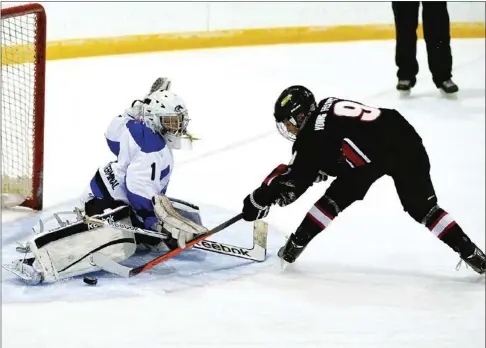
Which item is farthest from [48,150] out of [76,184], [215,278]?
[215,278]

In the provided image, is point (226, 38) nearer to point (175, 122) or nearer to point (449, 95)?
point (449, 95)

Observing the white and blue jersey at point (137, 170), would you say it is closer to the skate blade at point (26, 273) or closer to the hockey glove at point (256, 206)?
the hockey glove at point (256, 206)

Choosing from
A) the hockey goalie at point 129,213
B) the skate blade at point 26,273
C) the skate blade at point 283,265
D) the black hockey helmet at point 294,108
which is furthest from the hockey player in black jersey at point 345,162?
the skate blade at point 26,273

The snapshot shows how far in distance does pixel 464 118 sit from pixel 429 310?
2.09 metres

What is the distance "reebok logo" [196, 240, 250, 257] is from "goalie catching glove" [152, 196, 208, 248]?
11 cm

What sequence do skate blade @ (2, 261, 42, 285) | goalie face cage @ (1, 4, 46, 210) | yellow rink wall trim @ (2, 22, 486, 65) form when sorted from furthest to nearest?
yellow rink wall trim @ (2, 22, 486, 65), goalie face cage @ (1, 4, 46, 210), skate blade @ (2, 261, 42, 285)

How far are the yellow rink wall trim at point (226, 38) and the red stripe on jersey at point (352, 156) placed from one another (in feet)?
8.68

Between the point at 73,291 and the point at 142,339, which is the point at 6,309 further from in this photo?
the point at 142,339

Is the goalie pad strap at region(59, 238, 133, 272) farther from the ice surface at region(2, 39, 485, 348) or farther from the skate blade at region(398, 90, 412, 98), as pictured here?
the skate blade at region(398, 90, 412, 98)

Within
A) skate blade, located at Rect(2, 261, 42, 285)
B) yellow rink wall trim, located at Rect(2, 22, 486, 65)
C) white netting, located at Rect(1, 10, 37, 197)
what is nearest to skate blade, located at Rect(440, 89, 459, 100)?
yellow rink wall trim, located at Rect(2, 22, 486, 65)

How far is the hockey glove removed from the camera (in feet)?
9.60

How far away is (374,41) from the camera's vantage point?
5926 millimetres

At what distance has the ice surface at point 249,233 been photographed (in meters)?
2.62

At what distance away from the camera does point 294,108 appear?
2842 millimetres
